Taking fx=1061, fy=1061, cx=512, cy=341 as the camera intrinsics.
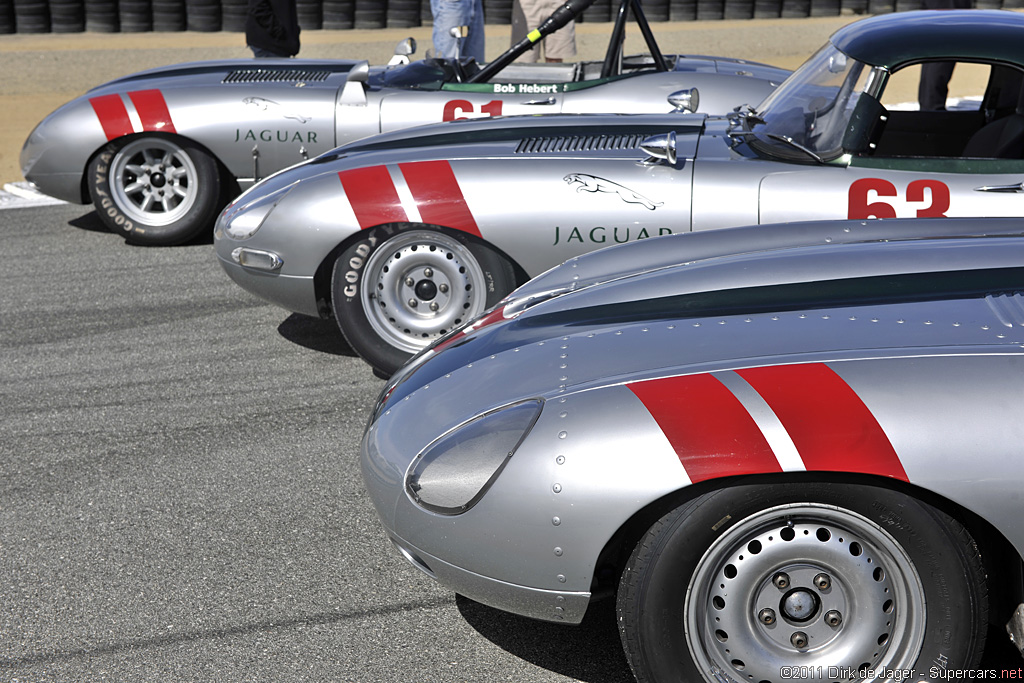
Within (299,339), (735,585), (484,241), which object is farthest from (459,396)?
(299,339)

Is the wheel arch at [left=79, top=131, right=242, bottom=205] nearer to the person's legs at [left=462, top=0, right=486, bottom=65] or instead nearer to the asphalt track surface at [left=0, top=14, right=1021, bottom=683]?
Result: the asphalt track surface at [left=0, top=14, right=1021, bottom=683]

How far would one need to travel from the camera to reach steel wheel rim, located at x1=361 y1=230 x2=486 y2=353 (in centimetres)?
427

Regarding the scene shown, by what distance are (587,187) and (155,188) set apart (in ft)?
10.8

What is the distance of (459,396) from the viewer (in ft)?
8.21

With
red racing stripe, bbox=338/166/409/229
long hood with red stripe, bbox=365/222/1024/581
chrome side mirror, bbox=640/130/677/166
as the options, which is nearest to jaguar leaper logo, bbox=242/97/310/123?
red racing stripe, bbox=338/166/409/229

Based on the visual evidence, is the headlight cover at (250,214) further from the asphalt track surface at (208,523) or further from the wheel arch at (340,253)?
the asphalt track surface at (208,523)

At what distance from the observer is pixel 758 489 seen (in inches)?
84.0

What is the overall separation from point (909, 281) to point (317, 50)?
13983mm

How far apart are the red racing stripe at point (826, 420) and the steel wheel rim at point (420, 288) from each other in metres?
2.18

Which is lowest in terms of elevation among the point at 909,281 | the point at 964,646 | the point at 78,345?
the point at 78,345

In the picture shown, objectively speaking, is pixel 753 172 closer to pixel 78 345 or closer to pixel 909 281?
pixel 909 281

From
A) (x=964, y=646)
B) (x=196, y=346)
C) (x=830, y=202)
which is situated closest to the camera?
(x=964, y=646)

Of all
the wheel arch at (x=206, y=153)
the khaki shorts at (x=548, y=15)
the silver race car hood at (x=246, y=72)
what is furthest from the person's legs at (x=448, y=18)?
the wheel arch at (x=206, y=153)

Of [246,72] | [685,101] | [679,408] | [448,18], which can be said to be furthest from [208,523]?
[448,18]
